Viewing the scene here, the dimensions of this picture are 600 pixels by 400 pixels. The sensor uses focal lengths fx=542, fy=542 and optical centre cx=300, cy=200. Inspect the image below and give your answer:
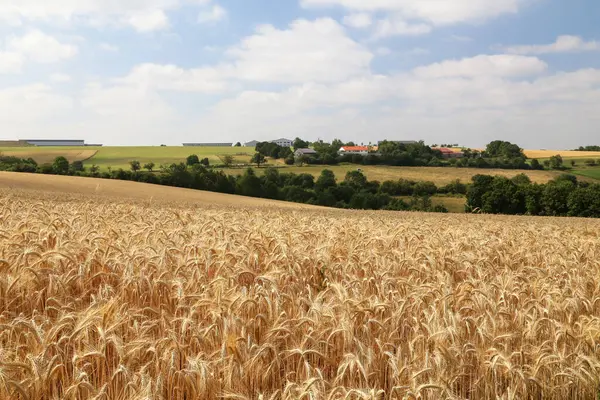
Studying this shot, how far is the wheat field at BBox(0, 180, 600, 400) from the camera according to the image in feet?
12.0

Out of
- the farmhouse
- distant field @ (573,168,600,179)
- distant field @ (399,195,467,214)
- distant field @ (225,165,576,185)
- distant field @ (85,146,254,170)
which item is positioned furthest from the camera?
the farmhouse

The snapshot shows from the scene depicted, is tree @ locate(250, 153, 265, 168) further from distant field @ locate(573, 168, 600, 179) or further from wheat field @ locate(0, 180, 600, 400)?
wheat field @ locate(0, 180, 600, 400)

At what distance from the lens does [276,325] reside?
4543 mm

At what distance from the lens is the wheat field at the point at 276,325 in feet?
12.0

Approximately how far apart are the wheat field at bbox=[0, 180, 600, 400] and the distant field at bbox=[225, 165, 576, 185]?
95526 millimetres

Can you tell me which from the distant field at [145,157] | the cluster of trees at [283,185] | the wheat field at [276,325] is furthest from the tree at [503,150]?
the wheat field at [276,325]

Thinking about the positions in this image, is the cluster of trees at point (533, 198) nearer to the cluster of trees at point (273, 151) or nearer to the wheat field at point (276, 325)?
the cluster of trees at point (273, 151)

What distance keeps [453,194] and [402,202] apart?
15.4 m

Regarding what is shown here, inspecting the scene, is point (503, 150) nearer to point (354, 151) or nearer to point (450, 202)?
point (354, 151)

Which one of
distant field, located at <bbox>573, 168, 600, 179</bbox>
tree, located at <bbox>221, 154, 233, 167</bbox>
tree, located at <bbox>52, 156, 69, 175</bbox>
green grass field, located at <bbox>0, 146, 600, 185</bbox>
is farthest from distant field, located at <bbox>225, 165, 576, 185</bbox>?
tree, located at <bbox>52, 156, 69, 175</bbox>

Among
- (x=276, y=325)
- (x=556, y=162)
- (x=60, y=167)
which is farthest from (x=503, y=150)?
(x=276, y=325)

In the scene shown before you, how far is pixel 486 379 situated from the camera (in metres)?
4.21

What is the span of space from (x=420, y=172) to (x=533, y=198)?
33.1 m

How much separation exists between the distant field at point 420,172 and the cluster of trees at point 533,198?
17057mm
